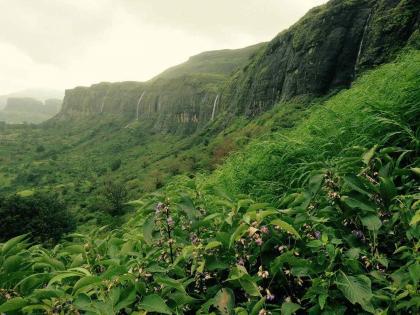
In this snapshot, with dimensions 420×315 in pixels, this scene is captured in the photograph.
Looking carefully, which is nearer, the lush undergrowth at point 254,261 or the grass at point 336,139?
the lush undergrowth at point 254,261

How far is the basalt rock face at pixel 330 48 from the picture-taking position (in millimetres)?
40812

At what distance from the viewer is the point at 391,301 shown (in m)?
1.93

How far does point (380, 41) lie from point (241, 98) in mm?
41273

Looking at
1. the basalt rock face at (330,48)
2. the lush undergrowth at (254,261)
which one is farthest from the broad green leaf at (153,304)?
the basalt rock face at (330,48)

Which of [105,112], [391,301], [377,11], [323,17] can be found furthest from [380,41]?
[105,112]

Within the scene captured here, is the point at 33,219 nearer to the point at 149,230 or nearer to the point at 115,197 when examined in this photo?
the point at 115,197

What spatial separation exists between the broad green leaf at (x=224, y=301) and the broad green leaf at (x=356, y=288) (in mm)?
559

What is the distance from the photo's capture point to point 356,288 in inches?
74.4

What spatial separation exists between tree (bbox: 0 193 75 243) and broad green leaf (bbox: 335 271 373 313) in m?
40.5

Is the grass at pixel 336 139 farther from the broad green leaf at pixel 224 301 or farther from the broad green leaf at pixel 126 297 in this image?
the broad green leaf at pixel 126 297

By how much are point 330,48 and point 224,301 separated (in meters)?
55.8

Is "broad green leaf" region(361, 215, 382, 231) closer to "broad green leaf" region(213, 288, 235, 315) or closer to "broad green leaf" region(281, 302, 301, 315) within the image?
"broad green leaf" region(281, 302, 301, 315)

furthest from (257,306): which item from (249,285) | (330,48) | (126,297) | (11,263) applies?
(330,48)

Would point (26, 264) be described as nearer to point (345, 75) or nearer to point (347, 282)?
point (347, 282)
